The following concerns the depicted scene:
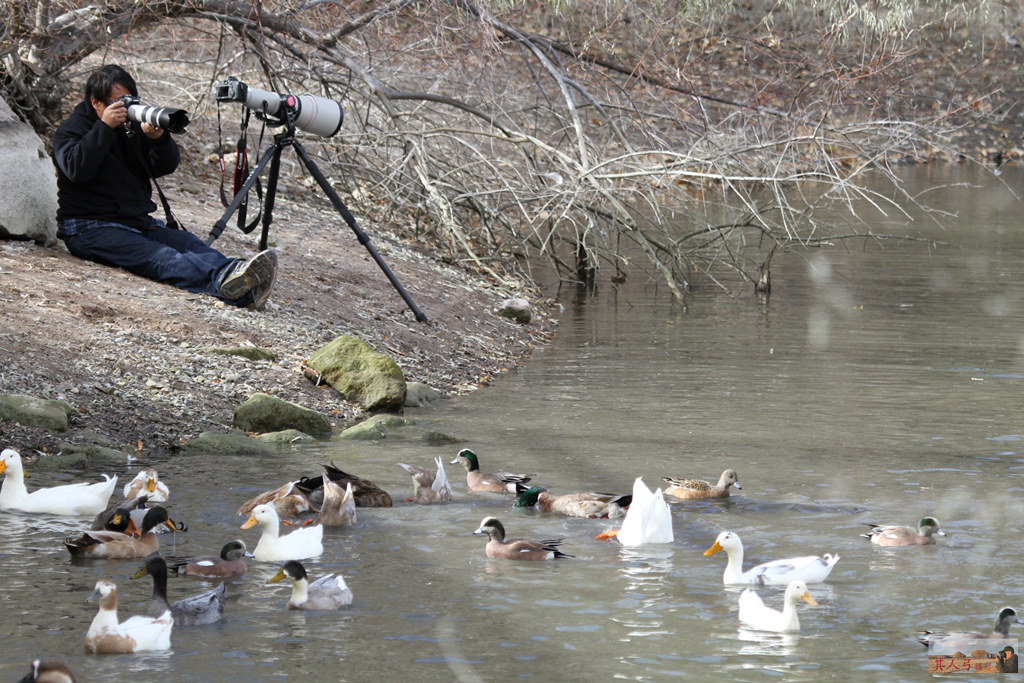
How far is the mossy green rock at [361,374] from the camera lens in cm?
990

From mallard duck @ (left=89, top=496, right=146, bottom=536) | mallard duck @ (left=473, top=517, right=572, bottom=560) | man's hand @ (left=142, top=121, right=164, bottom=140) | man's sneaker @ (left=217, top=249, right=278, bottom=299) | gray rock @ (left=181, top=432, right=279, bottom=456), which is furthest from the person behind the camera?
man's sneaker @ (left=217, top=249, right=278, bottom=299)

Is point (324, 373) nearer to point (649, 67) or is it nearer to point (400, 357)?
point (400, 357)

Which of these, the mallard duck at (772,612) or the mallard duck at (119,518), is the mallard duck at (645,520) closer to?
the mallard duck at (772,612)

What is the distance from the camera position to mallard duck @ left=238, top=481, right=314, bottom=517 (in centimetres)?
718

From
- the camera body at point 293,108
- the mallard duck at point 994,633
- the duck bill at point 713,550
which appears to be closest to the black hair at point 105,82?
the camera body at point 293,108

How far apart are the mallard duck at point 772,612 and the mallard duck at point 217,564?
232 centimetres

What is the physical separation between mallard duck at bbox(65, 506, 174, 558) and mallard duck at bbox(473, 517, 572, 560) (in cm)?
161

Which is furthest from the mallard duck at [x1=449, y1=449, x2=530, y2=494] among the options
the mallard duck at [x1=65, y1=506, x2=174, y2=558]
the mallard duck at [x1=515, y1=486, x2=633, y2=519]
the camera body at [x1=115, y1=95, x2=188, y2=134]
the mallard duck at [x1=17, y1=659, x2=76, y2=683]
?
the camera body at [x1=115, y1=95, x2=188, y2=134]

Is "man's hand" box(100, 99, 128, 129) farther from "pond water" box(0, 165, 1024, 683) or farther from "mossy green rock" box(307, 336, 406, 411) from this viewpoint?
"pond water" box(0, 165, 1024, 683)

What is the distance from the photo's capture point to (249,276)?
10727 millimetres

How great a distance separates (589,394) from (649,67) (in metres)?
5.58

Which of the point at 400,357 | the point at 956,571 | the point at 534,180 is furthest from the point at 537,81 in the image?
the point at 956,571

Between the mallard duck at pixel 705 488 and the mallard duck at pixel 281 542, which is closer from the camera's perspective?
the mallard duck at pixel 281 542

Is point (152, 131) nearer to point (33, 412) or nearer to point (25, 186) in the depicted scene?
point (25, 186)
